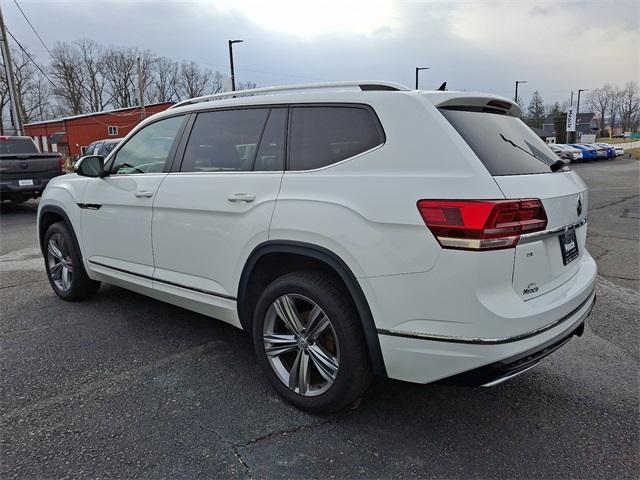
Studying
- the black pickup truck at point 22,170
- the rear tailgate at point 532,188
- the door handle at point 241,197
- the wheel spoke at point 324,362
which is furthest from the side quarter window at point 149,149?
the black pickup truck at point 22,170

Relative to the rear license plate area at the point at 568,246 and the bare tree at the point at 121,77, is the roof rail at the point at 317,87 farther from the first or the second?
the bare tree at the point at 121,77

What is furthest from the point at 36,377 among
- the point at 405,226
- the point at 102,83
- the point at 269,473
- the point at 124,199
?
the point at 102,83

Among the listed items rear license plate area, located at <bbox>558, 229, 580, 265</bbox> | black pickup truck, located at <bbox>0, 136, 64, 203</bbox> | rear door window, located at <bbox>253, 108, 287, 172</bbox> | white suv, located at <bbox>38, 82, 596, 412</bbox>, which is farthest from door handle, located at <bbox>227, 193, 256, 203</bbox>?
black pickup truck, located at <bbox>0, 136, 64, 203</bbox>

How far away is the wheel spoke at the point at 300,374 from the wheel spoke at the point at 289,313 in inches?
5.8

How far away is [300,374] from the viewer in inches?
108

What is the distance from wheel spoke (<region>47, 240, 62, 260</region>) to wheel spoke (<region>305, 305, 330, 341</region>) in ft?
10.9

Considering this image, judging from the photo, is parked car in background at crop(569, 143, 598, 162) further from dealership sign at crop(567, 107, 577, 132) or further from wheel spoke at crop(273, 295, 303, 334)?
wheel spoke at crop(273, 295, 303, 334)

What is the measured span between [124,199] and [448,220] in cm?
273

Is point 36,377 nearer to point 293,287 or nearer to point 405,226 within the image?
point 293,287

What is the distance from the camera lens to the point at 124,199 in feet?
12.4

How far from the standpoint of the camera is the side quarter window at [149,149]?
364 cm

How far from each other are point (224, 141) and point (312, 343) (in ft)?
5.02

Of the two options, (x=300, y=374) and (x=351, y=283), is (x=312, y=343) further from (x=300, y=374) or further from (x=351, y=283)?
(x=351, y=283)

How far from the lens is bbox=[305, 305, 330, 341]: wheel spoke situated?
2583mm
